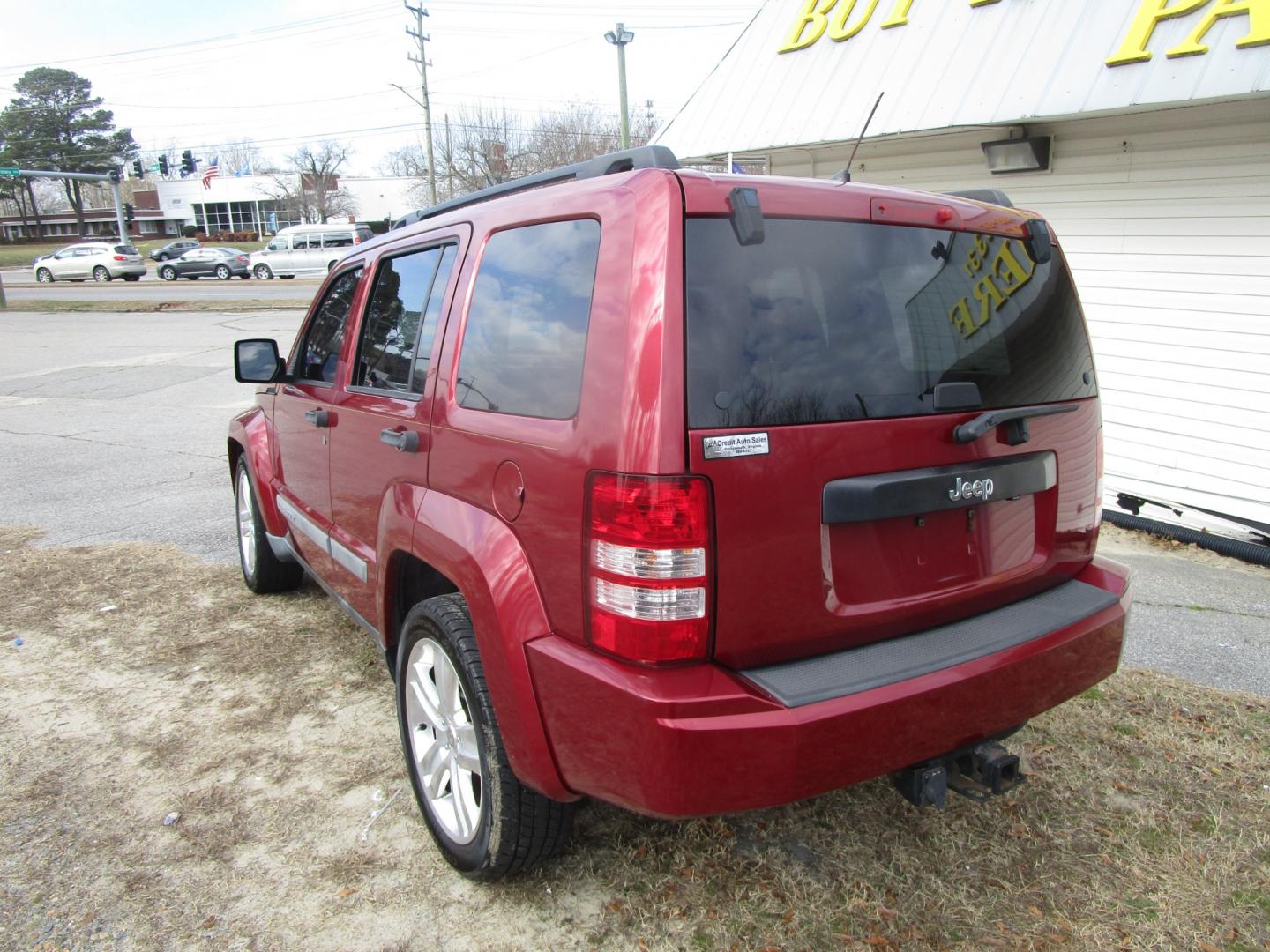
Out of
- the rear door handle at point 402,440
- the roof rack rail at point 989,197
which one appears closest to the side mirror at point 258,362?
the rear door handle at point 402,440

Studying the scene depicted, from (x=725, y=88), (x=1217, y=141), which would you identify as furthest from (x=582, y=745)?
(x=725, y=88)

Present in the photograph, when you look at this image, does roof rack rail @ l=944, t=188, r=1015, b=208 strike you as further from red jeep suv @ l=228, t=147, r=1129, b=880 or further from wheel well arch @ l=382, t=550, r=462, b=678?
wheel well arch @ l=382, t=550, r=462, b=678

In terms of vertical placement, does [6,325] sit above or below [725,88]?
below

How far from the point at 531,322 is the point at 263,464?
2741 mm

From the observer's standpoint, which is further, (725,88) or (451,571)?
(725,88)

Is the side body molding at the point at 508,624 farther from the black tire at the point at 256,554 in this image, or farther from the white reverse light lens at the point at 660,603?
the black tire at the point at 256,554

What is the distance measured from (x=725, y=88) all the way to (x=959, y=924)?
8.39m

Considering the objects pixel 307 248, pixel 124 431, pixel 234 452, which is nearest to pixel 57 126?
pixel 307 248

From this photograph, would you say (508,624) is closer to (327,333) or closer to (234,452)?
(327,333)

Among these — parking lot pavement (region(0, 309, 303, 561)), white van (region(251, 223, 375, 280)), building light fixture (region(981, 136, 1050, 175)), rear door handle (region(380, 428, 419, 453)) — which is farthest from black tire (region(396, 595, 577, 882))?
white van (region(251, 223, 375, 280))

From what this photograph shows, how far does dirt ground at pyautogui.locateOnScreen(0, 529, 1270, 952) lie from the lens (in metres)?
2.50

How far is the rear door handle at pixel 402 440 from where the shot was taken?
275 cm

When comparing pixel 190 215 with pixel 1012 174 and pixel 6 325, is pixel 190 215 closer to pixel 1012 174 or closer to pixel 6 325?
pixel 6 325

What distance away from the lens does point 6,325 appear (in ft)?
75.5
